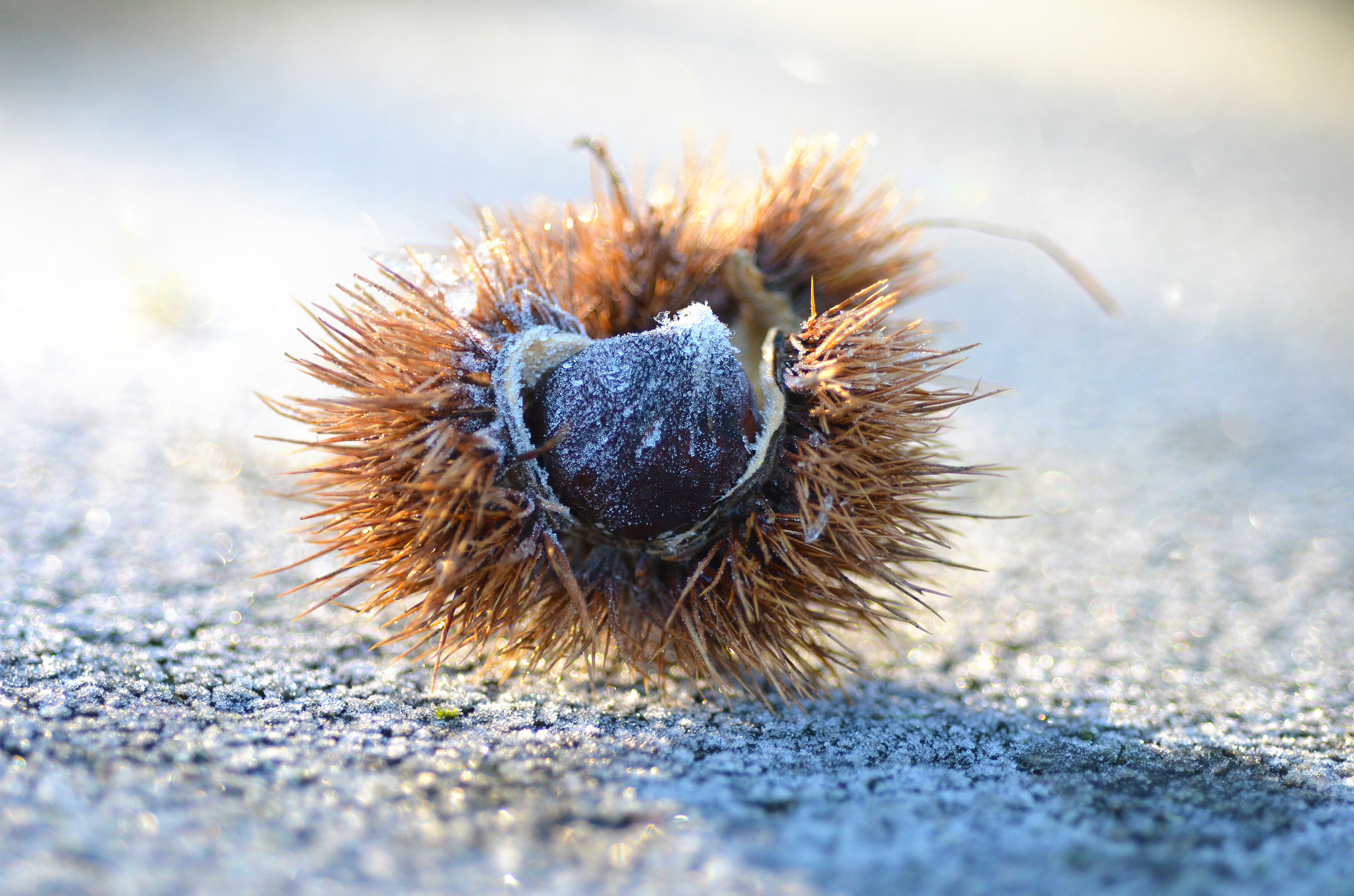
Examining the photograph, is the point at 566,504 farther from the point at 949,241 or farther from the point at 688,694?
the point at 949,241

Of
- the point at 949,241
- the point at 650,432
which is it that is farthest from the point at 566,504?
the point at 949,241

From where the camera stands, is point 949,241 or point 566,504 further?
point 949,241

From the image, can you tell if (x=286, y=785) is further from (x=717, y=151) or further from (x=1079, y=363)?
(x=1079, y=363)
